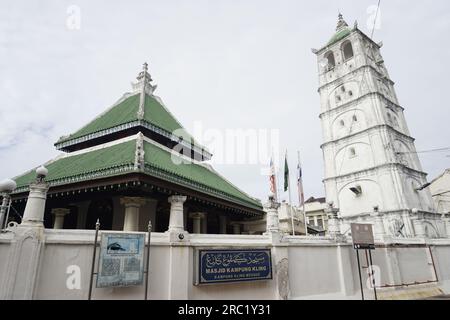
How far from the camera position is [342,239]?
14000 mm

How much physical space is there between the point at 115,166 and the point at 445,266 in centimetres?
2182

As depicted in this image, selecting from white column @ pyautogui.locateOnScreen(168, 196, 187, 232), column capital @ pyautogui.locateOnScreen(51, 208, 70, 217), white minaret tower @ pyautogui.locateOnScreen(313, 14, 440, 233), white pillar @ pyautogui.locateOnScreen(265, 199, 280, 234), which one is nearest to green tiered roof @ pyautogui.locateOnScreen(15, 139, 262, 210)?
white column @ pyautogui.locateOnScreen(168, 196, 187, 232)

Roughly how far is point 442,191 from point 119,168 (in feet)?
159

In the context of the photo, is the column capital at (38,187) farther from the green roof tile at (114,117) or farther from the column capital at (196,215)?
the column capital at (196,215)

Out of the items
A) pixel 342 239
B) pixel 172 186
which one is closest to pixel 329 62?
pixel 342 239

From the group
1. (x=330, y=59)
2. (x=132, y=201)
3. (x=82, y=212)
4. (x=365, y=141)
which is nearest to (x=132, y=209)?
(x=132, y=201)

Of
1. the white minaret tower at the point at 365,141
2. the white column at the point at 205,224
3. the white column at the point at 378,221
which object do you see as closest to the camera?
the white column at the point at 205,224

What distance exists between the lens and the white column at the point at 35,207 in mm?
7945

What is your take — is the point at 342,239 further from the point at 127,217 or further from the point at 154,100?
the point at 154,100

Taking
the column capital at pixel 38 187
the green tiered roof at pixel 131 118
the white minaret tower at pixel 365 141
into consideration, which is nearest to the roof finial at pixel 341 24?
the white minaret tower at pixel 365 141

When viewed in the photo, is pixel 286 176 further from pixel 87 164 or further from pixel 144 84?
pixel 87 164

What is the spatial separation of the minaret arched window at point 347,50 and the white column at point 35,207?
42.1 m

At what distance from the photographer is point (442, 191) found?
136 ft
